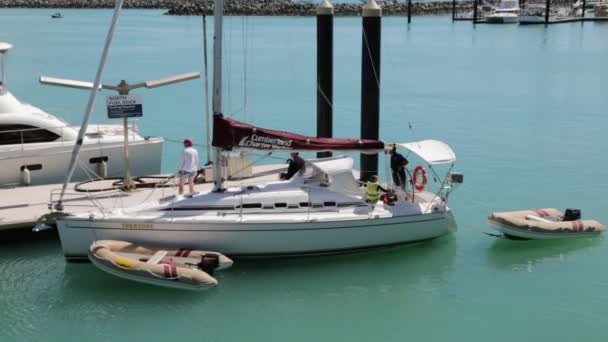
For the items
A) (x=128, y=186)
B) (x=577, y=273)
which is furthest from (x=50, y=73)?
(x=577, y=273)

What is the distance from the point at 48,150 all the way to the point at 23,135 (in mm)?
897

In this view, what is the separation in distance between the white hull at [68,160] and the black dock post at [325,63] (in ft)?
16.7

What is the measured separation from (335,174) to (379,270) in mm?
2485

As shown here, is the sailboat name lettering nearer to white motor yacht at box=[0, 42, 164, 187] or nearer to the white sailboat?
the white sailboat

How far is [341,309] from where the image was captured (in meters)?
15.8

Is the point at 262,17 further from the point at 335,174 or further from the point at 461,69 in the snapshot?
the point at 335,174

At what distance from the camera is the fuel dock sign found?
733 inches

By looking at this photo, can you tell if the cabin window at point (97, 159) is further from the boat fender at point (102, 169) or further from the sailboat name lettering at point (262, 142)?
the sailboat name lettering at point (262, 142)

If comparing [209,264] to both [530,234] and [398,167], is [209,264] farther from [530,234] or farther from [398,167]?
[530,234]

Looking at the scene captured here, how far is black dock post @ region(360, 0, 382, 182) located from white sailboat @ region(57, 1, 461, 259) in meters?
3.83

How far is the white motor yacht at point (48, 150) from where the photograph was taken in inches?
798

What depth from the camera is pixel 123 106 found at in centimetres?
1880

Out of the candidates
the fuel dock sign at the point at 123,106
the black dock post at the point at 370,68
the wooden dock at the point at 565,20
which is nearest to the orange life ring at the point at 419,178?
the black dock post at the point at 370,68

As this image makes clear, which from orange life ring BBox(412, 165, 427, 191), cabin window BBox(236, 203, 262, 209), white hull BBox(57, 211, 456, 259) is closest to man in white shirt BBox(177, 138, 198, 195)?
cabin window BBox(236, 203, 262, 209)
